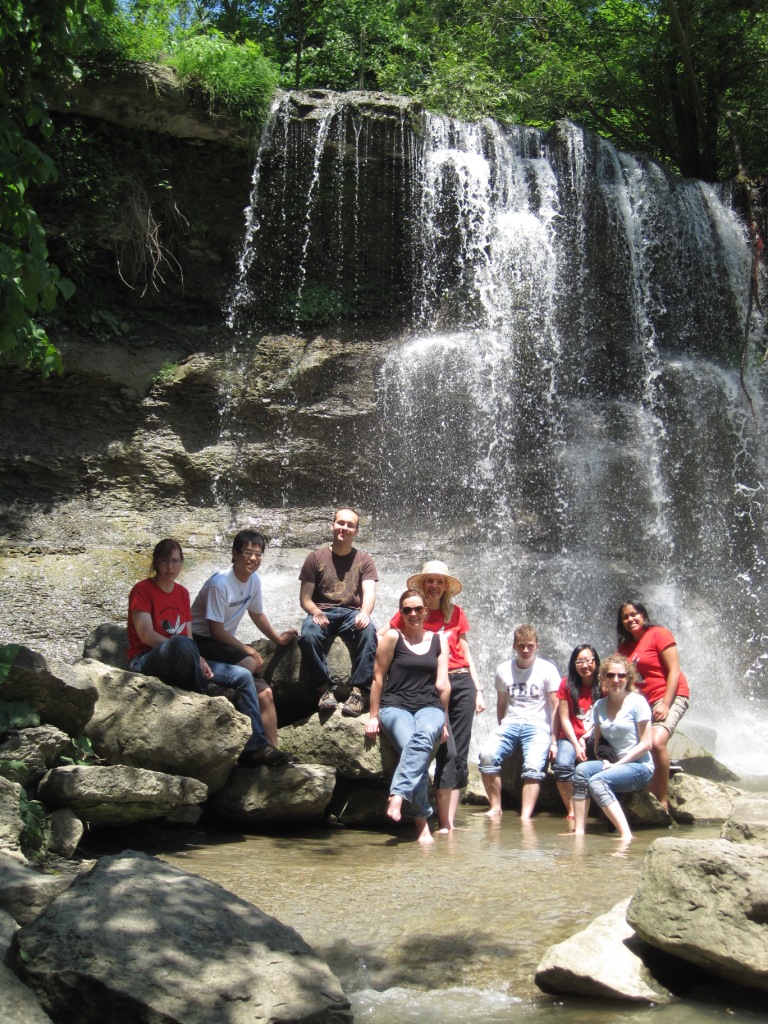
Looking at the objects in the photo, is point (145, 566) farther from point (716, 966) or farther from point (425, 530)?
point (716, 966)

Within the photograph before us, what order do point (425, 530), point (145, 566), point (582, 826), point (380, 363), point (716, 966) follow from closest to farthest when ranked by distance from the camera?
1. point (716, 966)
2. point (582, 826)
3. point (145, 566)
4. point (425, 530)
5. point (380, 363)

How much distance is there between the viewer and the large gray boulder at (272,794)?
5.82m

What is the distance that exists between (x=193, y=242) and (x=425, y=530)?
16.5 feet

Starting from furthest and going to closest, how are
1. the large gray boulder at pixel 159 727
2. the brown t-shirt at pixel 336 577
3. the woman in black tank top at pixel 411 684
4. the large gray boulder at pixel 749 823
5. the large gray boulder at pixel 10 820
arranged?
the brown t-shirt at pixel 336 577 < the woman in black tank top at pixel 411 684 < the large gray boulder at pixel 159 727 < the large gray boulder at pixel 749 823 < the large gray boulder at pixel 10 820

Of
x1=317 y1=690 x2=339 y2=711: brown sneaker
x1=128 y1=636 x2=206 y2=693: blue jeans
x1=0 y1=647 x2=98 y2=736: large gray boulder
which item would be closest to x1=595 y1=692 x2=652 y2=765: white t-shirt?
→ x1=317 y1=690 x2=339 y2=711: brown sneaker

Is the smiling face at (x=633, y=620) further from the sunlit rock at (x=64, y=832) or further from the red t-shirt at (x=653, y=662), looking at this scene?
the sunlit rock at (x=64, y=832)

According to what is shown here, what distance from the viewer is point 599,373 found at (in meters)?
13.4

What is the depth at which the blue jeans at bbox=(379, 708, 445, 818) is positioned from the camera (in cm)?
562

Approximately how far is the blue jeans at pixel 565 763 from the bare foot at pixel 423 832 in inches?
46.1

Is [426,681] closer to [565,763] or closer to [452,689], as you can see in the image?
[452,689]

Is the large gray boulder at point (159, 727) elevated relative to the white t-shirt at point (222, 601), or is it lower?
lower

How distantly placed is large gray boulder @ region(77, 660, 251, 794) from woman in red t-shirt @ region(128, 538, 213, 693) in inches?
9.1

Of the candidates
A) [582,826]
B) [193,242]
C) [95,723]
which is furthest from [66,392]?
[582,826]

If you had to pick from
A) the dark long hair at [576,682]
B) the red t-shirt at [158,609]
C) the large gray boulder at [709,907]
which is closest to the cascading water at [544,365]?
the dark long hair at [576,682]
